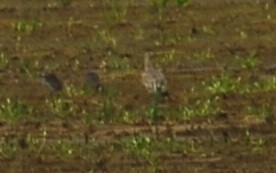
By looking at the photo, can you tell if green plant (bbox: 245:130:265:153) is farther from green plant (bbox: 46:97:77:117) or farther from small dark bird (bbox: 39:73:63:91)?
small dark bird (bbox: 39:73:63:91)

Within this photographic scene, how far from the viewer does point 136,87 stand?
13914mm

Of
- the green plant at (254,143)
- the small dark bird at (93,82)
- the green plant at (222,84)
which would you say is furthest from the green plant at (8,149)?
the green plant at (222,84)

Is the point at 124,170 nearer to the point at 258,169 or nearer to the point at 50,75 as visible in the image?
the point at 258,169

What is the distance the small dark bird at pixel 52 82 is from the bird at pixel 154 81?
30.9 inches

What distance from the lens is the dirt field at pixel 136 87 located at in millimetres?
11133

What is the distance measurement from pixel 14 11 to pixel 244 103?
6754 millimetres

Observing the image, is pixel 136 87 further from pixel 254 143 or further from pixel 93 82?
pixel 254 143

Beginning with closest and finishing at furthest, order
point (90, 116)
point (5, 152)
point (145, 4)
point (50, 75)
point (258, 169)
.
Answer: point (258, 169) → point (5, 152) → point (90, 116) → point (50, 75) → point (145, 4)

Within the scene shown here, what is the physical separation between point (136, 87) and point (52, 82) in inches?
31.8

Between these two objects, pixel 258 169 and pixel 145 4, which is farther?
pixel 145 4

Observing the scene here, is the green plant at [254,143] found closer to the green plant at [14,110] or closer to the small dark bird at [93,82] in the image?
the green plant at [14,110]

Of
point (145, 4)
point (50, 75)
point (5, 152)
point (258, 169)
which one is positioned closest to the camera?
point (258, 169)

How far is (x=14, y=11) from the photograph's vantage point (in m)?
19.0

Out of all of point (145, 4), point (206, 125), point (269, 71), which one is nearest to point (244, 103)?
point (206, 125)
